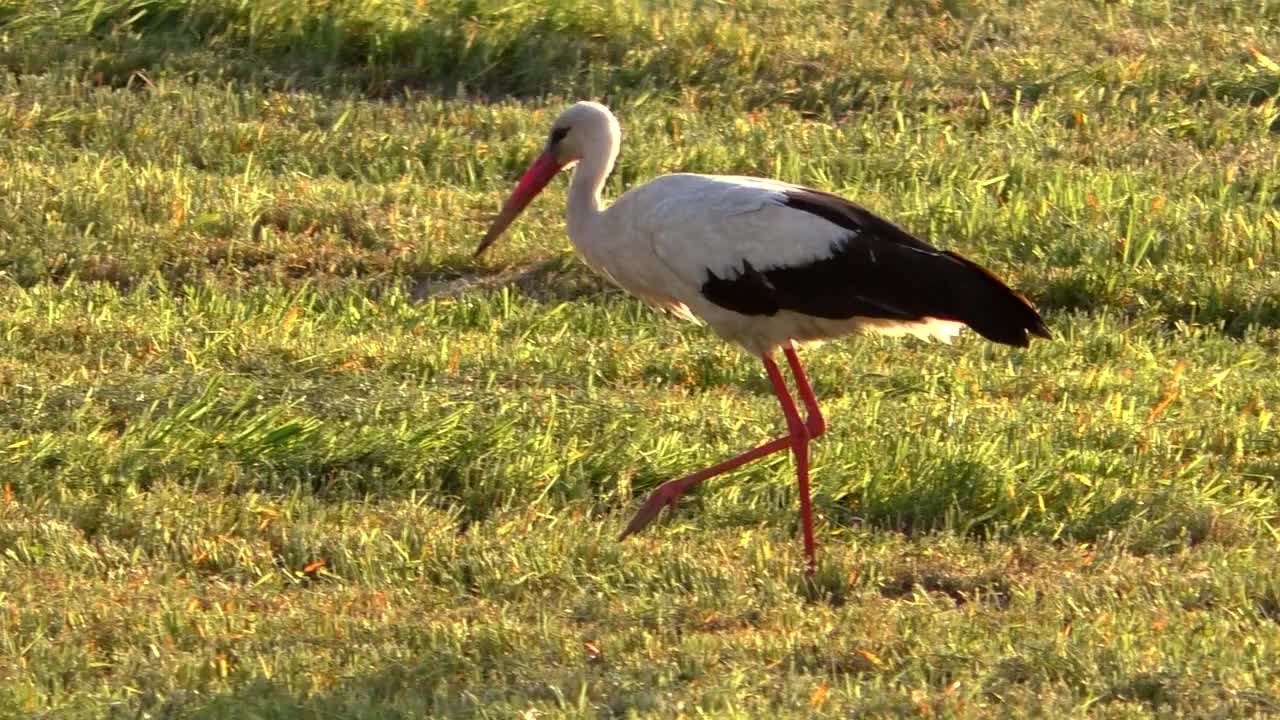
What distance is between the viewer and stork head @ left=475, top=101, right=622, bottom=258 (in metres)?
6.33

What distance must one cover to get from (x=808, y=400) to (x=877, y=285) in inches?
19.9

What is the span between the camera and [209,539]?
5.30 meters

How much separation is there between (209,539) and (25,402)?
1121 millimetres

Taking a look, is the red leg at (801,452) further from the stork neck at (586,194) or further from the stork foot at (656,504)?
the stork neck at (586,194)

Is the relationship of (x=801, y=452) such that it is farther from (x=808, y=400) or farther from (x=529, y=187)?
(x=529, y=187)

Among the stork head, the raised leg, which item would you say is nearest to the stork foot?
the raised leg

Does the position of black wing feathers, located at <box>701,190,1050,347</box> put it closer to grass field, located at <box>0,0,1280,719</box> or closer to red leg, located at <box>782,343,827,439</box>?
red leg, located at <box>782,343,827,439</box>

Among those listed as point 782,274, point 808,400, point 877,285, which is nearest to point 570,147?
point 782,274

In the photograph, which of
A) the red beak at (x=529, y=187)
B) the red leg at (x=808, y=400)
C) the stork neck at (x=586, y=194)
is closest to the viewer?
the red leg at (x=808, y=400)

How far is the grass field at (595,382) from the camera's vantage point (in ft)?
15.1

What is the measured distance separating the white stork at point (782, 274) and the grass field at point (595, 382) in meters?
0.37

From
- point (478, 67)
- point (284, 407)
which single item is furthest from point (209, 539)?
point (478, 67)

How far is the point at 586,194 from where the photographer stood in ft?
20.1

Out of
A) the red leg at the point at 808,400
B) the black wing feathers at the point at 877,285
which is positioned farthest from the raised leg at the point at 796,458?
the black wing feathers at the point at 877,285
